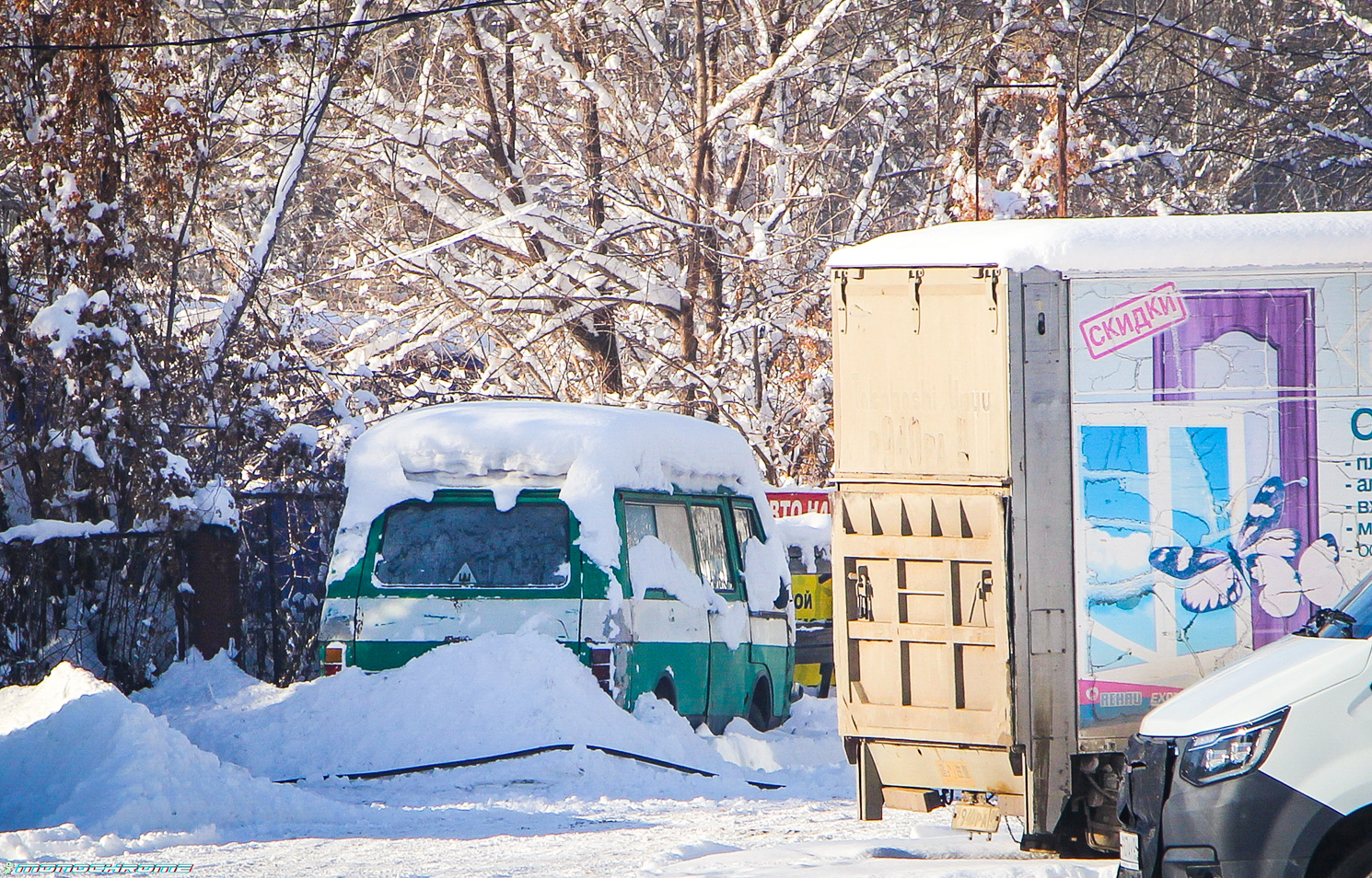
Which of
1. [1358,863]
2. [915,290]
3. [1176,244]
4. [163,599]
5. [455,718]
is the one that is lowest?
[455,718]

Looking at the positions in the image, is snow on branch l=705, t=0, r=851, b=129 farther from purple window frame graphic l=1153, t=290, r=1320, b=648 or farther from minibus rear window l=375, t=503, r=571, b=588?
purple window frame graphic l=1153, t=290, r=1320, b=648

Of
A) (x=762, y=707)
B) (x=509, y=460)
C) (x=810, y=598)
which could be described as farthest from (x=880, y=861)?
(x=810, y=598)

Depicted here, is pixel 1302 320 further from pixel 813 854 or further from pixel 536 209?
pixel 536 209

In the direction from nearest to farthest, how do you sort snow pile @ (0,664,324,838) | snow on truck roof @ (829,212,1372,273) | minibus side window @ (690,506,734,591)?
1. snow on truck roof @ (829,212,1372,273)
2. snow pile @ (0,664,324,838)
3. minibus side window @ (690,506,734,591)

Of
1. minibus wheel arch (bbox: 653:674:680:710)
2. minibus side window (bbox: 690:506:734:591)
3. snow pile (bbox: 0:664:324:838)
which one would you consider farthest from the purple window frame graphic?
Answer: snow pile (bbox: 0:664:324:838)

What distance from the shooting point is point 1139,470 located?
729cm

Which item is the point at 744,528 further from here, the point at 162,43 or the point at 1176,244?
the point at 162,43

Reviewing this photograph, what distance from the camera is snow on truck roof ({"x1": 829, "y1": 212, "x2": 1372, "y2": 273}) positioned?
7227 millimetres

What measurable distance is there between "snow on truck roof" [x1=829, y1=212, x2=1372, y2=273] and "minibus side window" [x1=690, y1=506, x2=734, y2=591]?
4430mm

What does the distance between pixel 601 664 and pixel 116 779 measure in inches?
111

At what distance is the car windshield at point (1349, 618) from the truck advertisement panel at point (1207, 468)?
103cm

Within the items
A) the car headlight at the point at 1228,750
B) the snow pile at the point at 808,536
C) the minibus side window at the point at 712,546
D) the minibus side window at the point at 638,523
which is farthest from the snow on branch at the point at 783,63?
the car headlight at the point at 1228,750

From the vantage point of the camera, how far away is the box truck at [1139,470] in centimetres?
723

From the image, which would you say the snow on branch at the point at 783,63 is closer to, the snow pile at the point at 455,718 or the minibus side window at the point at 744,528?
the minibus side window at the point at 744,528
